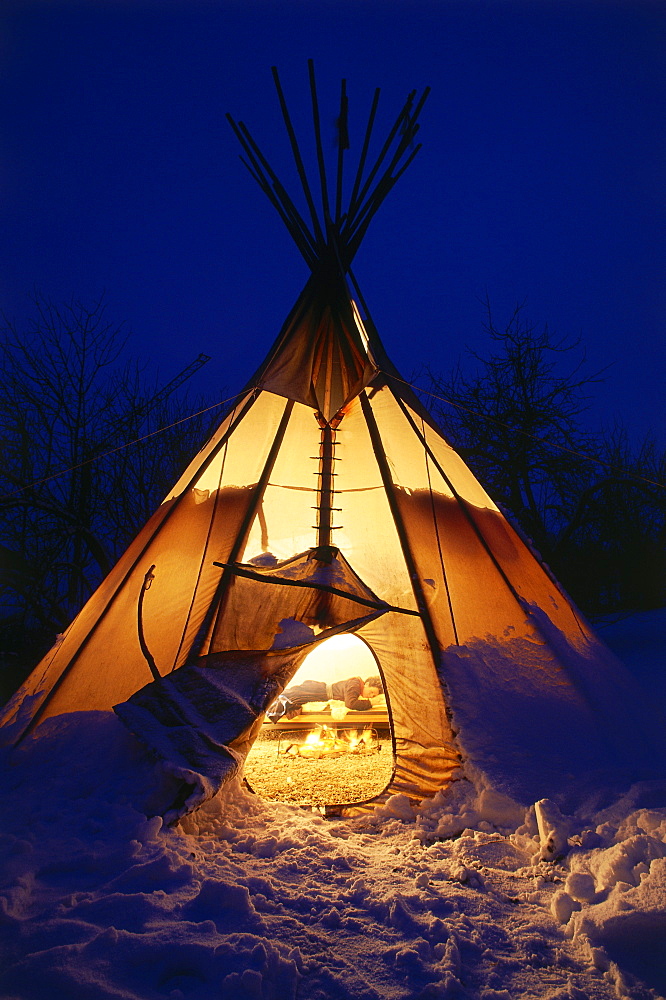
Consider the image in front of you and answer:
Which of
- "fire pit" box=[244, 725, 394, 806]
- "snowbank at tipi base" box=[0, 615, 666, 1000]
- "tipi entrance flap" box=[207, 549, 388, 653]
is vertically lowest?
"fire pit" box=[244, 725, 394, 806]

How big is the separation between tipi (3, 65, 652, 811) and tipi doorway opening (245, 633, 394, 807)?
50cm

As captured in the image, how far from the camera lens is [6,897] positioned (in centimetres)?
161

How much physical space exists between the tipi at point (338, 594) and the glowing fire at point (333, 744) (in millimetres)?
1375

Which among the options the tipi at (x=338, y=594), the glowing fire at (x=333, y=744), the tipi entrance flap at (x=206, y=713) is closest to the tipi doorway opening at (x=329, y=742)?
the glowing fire at (x=333, y=744)

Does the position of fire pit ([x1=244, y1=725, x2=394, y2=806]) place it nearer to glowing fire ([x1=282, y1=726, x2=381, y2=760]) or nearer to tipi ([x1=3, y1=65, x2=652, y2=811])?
glowing fire ([x1=282, y1=726, x2=381, y2=760])

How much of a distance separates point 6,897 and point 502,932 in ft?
5.20

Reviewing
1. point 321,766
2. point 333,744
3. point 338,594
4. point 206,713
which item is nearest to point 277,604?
point 338,594

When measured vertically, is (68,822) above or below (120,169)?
below

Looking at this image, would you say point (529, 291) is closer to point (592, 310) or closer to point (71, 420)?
point (592, 310)

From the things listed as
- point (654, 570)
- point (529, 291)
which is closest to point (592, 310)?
point (529, 291)

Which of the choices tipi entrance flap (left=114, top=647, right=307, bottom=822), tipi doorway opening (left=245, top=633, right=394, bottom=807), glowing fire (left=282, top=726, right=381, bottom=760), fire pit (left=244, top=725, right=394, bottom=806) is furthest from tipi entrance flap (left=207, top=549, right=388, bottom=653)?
glowing fire (left=282, top=726, right=381, bottom=760)

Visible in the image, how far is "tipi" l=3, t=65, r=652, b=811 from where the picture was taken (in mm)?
2609

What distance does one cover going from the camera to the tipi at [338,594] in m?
2.61

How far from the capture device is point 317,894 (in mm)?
1830
